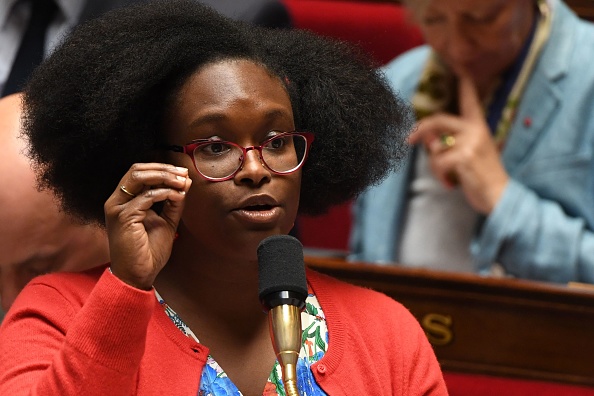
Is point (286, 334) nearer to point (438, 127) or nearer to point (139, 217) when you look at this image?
point (139, 217)

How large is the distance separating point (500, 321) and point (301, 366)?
93cm

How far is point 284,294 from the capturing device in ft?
3.71

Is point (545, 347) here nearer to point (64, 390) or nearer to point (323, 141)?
point (323, 141)

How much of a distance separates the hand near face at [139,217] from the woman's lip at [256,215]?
0.23 feet

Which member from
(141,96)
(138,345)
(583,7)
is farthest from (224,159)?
(583,7)

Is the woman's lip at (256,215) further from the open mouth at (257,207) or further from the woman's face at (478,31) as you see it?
the woman's face at (478,31)

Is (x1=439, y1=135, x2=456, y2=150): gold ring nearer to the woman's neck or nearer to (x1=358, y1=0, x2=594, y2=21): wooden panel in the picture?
(x1=358, y1=0, x2=594, y2=21): wooden panel

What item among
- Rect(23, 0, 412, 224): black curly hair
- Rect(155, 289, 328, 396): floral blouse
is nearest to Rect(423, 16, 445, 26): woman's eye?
Rect(23, 0, 412, 224): black curly hair

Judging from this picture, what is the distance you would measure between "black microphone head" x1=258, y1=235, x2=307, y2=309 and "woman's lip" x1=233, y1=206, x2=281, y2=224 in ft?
0.25

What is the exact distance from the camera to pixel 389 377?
140 centimetres

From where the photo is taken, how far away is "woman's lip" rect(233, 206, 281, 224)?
1.27 metres

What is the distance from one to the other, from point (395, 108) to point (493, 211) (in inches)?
34.6

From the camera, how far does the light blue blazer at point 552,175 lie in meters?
2.35

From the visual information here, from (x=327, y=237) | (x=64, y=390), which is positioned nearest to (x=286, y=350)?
(x=64, y=390)
